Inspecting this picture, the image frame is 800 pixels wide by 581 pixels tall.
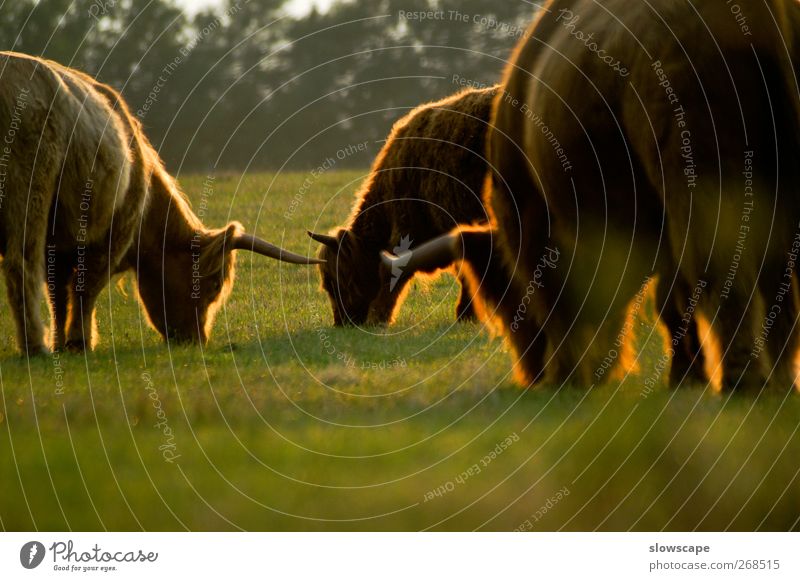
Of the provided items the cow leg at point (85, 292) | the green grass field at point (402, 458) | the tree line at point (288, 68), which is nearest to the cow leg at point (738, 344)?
the green grass field at point (402, 458)

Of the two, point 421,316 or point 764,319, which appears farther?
point 421,316

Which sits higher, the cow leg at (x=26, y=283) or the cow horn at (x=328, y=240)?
the cow horn at (x=328, y=240)

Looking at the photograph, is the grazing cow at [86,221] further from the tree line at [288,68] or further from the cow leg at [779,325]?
the tree line at [288,68]

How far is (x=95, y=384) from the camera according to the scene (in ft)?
26.0

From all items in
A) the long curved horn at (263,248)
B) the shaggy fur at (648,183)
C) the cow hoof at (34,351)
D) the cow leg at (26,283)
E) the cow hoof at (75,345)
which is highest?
the shaggy fur at (648,183)

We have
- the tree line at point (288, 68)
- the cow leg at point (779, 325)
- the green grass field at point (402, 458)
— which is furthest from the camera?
the tree line at point (288, 68)

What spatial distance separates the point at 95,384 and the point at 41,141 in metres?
2.02

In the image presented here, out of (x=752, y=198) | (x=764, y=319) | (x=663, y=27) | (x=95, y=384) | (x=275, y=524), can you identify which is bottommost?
(x=95, y=384)

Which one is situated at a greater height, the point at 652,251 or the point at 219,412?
the point at 652,251

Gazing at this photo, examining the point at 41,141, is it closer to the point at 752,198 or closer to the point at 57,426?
the point at 57,426

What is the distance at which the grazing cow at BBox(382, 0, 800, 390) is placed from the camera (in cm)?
552

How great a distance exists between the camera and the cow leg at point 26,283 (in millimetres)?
8695

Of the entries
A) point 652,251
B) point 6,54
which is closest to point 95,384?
point 6,54

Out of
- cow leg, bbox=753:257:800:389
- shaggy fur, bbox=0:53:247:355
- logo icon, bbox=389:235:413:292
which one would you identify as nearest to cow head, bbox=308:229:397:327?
logo icon, bbox=389:235:413:292
